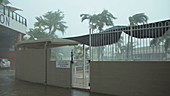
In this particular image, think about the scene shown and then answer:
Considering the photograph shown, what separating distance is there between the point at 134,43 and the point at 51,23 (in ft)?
110

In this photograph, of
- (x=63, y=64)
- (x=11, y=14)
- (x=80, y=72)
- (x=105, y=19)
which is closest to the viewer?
(x=63, y=64)

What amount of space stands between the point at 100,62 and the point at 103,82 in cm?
82

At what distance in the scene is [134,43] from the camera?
658cm

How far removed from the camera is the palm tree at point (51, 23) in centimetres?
3800

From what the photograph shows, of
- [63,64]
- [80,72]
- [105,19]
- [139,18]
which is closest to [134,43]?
[80,72]

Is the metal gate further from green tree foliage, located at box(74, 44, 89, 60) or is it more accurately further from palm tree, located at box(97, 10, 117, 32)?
palm tree, located at box(97, 10, 117, 32)

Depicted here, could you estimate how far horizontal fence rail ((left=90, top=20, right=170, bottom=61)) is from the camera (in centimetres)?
606

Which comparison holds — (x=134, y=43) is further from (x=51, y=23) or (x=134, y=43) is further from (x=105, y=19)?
(x=51, y=23)

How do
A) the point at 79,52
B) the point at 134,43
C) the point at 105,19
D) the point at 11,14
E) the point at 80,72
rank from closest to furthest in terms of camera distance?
the point at 134,43 → the point at 80,72 → the point at 79,52 → the point at 11,14 → the point at 105,19

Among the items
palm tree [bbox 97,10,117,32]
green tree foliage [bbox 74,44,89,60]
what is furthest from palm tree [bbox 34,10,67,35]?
green tree foliage [bbox 74,44,89,60]

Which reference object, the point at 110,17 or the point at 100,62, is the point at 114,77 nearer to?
the point at 100,62

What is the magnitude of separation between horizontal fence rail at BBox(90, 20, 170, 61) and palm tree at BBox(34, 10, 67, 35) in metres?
31.6

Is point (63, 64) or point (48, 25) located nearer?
point (63, 64)

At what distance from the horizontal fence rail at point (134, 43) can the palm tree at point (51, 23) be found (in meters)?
31.6
